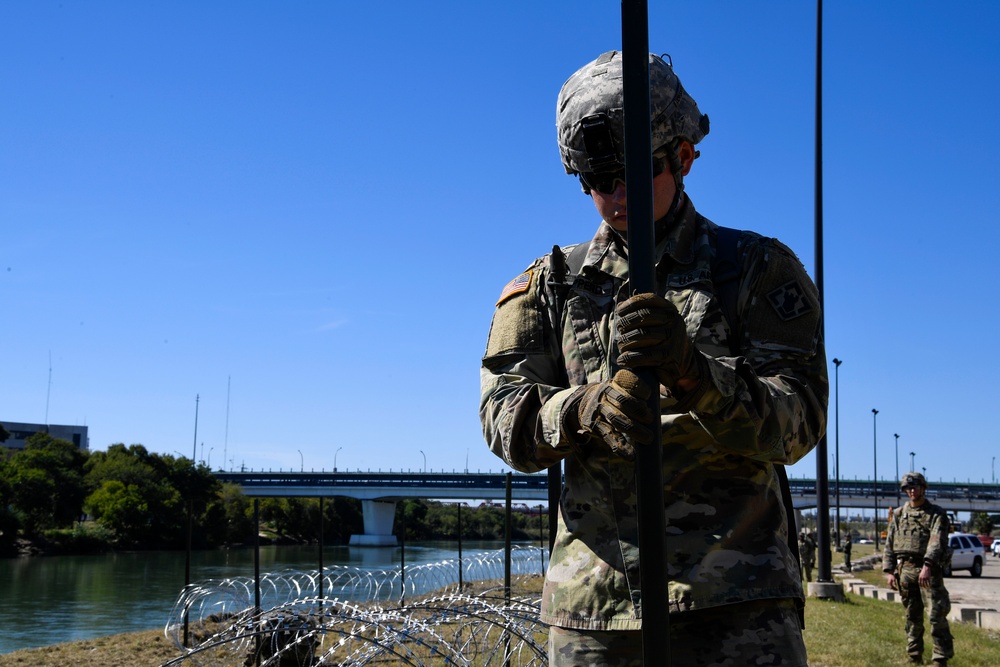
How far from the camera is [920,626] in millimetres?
11258

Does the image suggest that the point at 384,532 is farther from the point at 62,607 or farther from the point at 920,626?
the point at 920,626

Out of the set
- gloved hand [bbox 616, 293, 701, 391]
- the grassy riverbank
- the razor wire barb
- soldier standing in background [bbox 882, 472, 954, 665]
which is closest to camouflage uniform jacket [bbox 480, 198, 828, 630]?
gloved hand [bbox 616, 293, 701, 391]

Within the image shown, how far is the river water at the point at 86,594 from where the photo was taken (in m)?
19.1

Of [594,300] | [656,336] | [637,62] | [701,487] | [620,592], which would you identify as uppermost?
[637,62]

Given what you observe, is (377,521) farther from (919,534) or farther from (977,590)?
(919,534)

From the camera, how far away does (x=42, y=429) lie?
381 feet

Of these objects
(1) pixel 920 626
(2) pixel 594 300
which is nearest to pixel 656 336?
(2) pixel 594 300

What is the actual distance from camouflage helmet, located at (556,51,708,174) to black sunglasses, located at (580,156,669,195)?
2cm

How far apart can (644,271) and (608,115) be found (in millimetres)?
589

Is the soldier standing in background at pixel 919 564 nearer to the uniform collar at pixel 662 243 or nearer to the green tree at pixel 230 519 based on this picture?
the uniform collar at pixel 662 243

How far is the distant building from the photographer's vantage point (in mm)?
114375

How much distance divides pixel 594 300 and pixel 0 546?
54615 millimetres

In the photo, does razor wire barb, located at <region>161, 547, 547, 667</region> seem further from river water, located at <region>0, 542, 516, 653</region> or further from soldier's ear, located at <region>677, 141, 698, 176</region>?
river water, located at <region>0, 542, 516, 653</region>

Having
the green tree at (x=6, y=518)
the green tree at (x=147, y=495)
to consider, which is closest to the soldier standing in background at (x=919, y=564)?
the green tree at (x=147, y=495)
